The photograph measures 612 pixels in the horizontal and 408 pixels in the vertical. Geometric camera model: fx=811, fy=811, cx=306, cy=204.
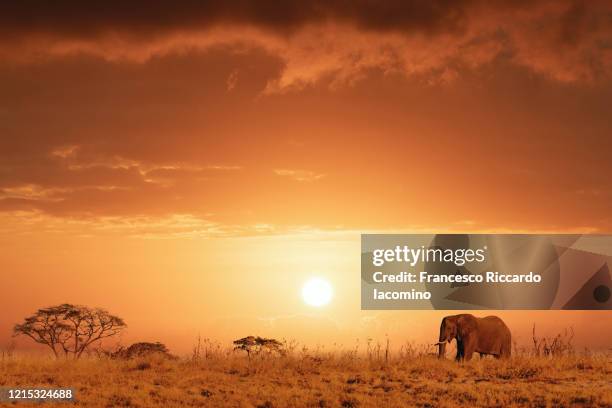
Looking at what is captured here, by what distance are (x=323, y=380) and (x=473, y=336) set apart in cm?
776

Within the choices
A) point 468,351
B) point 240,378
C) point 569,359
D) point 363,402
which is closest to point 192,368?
point 240,378

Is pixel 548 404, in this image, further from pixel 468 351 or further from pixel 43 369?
pixel 43 369

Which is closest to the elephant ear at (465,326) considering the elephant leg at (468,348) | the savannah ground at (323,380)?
the elephant leg at (468,348)

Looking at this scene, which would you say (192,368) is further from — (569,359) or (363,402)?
(569,359)

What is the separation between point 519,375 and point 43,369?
46.1ft

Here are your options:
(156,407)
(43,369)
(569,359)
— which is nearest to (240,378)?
(156,407)

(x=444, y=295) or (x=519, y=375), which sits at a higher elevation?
(x=444, y=295)

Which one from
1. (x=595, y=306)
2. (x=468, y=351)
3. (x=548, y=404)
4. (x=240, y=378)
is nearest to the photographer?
(x=548, y=404)

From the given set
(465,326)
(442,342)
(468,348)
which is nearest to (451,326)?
(465,326)

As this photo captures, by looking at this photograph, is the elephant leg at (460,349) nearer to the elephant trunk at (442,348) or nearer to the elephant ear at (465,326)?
the elephant ear at (465,326)

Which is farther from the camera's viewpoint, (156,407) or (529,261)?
(529,261)

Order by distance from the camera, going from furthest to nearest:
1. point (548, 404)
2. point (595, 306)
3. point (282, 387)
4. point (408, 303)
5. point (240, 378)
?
point (595, 306) < point (408, 303) < point (240, 378) < point (282, 387) < point (548, 404)

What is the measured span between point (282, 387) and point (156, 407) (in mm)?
3568

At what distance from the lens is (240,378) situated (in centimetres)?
2303
